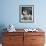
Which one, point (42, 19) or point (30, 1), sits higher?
point (30, 1)

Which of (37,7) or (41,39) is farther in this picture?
(37,7)

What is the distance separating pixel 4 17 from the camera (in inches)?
159

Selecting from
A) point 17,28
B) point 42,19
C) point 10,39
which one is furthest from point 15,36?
point 42,19

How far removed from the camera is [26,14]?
4.05 meters

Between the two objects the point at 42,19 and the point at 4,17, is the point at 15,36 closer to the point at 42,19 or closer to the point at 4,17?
the point at 4,17

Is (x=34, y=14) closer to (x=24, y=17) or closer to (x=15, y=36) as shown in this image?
(x=24, y=17)

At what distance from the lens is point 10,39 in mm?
3547

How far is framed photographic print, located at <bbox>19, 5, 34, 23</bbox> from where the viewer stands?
4.03 m

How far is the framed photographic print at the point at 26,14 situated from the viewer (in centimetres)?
403

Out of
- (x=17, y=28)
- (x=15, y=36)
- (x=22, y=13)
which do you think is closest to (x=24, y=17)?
(x=22, y=13)

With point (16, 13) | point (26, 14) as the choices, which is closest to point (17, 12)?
point (16, 13)

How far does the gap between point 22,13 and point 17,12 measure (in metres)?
0.16

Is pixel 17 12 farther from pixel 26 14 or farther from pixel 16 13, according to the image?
pixel 26 14

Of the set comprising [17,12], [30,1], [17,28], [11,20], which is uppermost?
[30,1]
